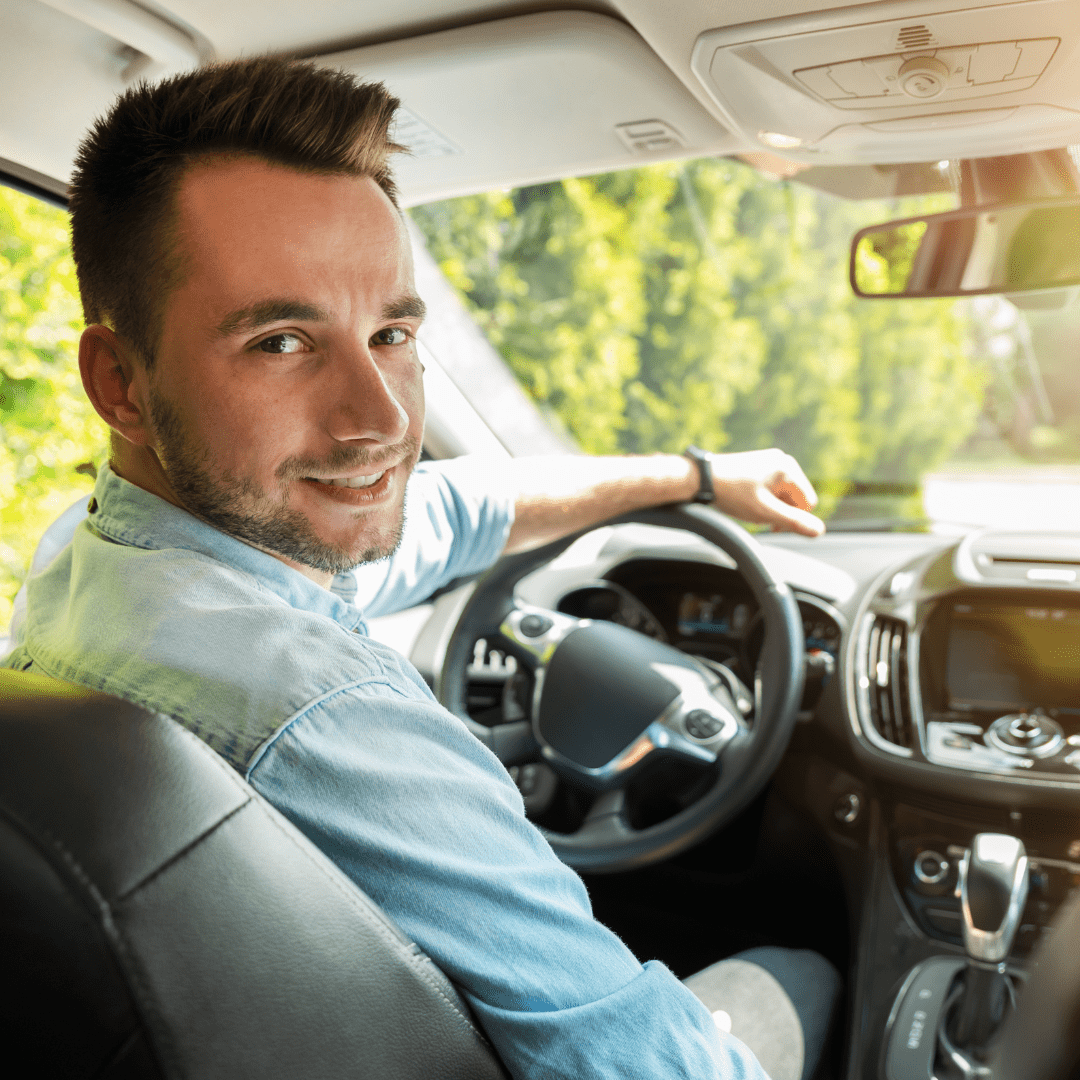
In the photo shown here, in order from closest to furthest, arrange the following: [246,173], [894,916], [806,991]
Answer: [246,173] → [806,991] → [894,916]

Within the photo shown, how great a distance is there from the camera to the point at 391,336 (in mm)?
1488

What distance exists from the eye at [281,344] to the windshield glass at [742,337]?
5038 millimetres

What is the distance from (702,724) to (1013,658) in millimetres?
661

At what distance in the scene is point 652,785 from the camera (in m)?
2.23

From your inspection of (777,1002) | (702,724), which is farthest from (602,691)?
(777,1002)

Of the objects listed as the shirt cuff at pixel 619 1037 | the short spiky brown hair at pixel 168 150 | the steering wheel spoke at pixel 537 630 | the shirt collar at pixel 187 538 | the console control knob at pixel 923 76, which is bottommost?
the steering wheel spoke at pixel 537 630

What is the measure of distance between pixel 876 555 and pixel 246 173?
1.67 metres

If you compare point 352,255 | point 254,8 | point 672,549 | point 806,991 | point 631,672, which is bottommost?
point 806,991

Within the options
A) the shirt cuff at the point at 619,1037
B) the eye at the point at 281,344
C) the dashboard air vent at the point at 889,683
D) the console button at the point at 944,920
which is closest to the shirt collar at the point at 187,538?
→ the eye at the point at 281,344

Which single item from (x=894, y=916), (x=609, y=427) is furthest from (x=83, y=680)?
(x=609, y=427)

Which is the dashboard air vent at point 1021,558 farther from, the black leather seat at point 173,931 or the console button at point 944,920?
the black leather seat at point 173,931

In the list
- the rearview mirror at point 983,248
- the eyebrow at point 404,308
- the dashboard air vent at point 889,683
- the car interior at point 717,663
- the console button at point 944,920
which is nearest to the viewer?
the car interior at point 717,663

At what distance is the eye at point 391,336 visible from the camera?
146 cm

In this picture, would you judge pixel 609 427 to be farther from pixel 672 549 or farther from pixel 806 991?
pixel 806 991
